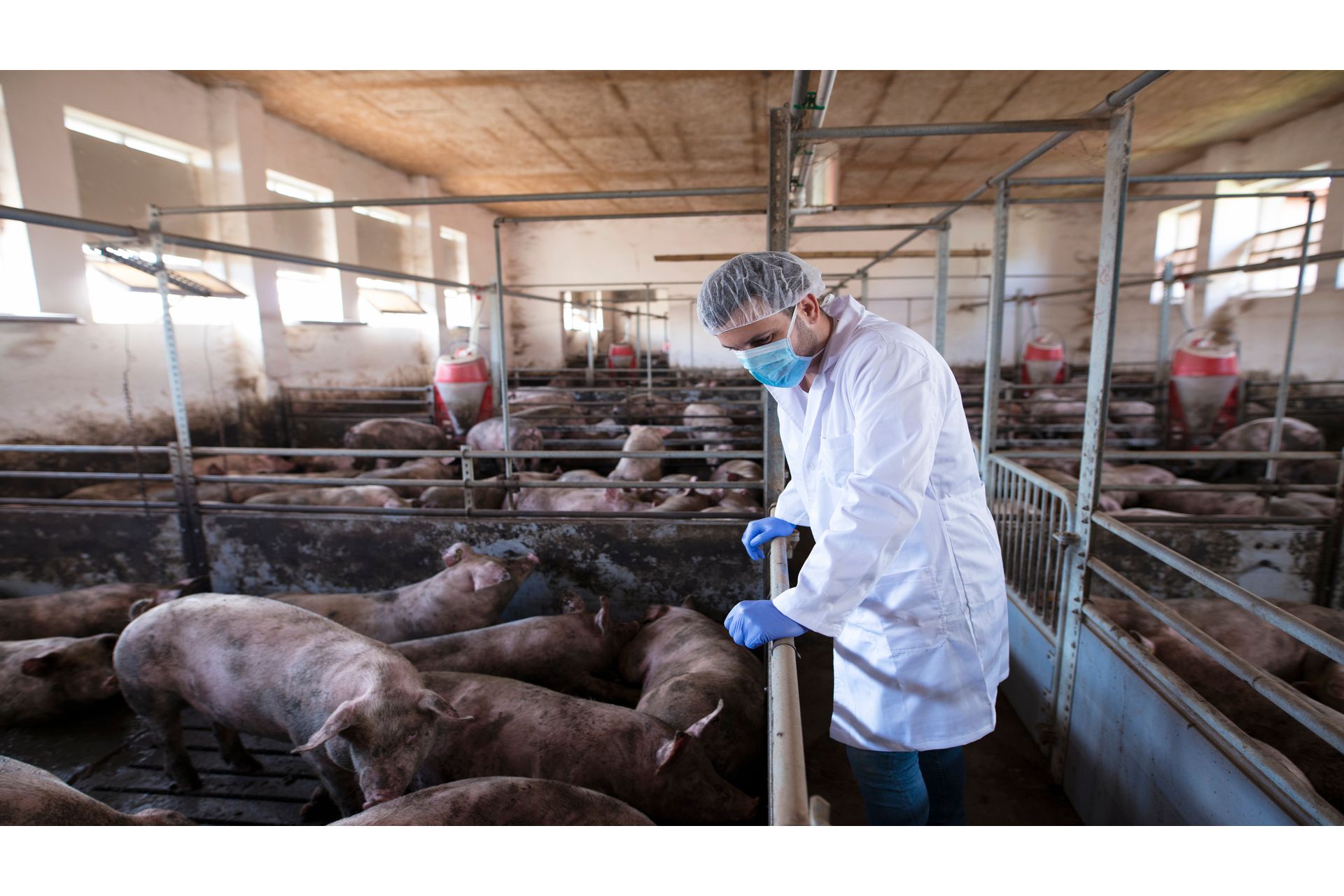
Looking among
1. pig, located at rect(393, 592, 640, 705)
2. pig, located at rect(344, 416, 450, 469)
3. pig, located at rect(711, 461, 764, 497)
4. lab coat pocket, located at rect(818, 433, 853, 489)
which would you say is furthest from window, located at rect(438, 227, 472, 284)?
lab coat pocket, located at rect(818, 433, 853, 489)

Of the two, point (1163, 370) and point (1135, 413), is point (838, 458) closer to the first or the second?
point (1135, 413)

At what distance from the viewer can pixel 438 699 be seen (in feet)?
7.14

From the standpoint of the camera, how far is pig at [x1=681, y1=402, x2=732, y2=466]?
7.16 metres

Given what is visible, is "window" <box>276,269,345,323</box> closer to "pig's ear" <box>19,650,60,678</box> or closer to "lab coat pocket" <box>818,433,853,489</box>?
"pig's ear" <box>19,650,60,678</box>

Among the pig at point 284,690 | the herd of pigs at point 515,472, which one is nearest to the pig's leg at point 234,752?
the pig at point 284,690

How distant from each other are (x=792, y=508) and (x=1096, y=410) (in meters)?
1.18

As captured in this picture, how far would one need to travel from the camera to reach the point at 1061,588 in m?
2.75

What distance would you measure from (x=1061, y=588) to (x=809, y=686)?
4.47ft

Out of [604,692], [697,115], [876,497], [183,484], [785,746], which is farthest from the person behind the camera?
[697,115]

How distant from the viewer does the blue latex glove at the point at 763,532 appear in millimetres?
2271

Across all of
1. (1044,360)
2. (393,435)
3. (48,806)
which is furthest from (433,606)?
(1044,360)

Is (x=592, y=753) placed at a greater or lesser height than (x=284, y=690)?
lesser

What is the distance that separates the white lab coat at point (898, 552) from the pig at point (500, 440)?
4.87 m
